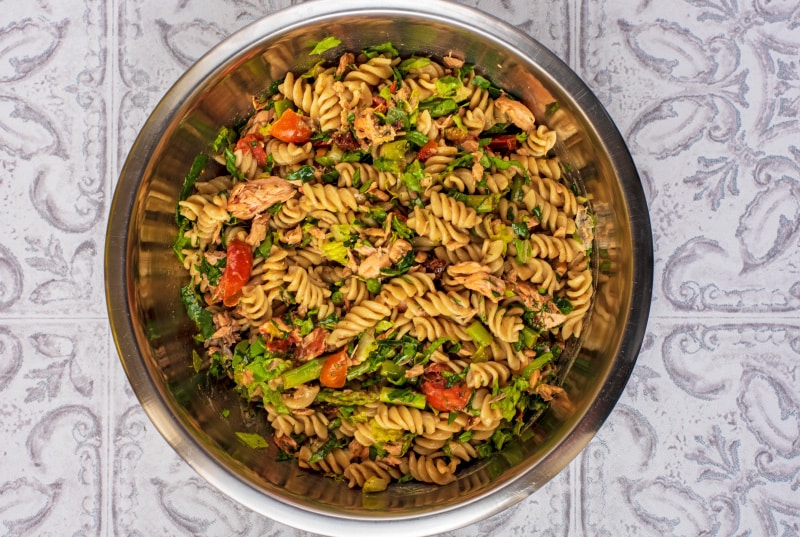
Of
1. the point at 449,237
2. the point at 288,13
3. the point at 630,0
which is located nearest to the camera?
the point at 288,13

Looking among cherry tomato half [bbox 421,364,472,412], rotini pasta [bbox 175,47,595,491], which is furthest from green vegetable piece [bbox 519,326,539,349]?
cherry tomato half [bbox 421,364,472,412]

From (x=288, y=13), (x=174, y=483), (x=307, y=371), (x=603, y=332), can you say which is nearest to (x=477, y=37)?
(x=288, y=13)

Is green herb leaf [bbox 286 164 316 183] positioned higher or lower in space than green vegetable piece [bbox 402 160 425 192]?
higher

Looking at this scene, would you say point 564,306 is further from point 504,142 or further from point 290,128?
point 290,128

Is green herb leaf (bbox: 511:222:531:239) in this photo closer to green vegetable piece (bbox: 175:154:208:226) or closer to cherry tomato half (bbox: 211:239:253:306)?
cherry tomato half (bbox: 211:239:253:306)

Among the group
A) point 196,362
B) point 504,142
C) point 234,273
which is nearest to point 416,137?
point 504,142

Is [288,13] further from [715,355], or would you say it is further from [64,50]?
[715,355]
